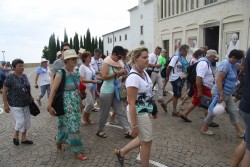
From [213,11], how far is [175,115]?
1542 centimetres

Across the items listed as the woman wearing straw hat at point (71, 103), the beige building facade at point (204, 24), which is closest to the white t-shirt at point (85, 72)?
the woman wearing straw hat at point (71, 103)

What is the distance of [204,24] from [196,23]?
1.21 meters

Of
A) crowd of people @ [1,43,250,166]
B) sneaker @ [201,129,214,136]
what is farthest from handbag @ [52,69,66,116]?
sneaker @ [201,129,214,136]

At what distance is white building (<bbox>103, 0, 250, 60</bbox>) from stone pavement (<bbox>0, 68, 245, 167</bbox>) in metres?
12.8

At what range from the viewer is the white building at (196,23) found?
1647cm

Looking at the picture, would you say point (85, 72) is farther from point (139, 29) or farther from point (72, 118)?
point (139, 29)

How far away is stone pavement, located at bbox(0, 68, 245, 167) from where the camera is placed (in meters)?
3.95

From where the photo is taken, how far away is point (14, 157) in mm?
4238

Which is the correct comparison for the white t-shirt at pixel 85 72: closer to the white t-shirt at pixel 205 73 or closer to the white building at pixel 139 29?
the white t-shirt at pixel 205 73

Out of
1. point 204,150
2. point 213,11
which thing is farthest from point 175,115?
point 213,11

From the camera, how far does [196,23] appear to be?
21.7 m

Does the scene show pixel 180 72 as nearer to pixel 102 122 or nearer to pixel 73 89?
pixel 102 122

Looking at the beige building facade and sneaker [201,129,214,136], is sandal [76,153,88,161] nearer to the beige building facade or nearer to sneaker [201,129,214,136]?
sneaker [201,129,214,136]

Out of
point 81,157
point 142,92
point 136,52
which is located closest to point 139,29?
point 81,157
